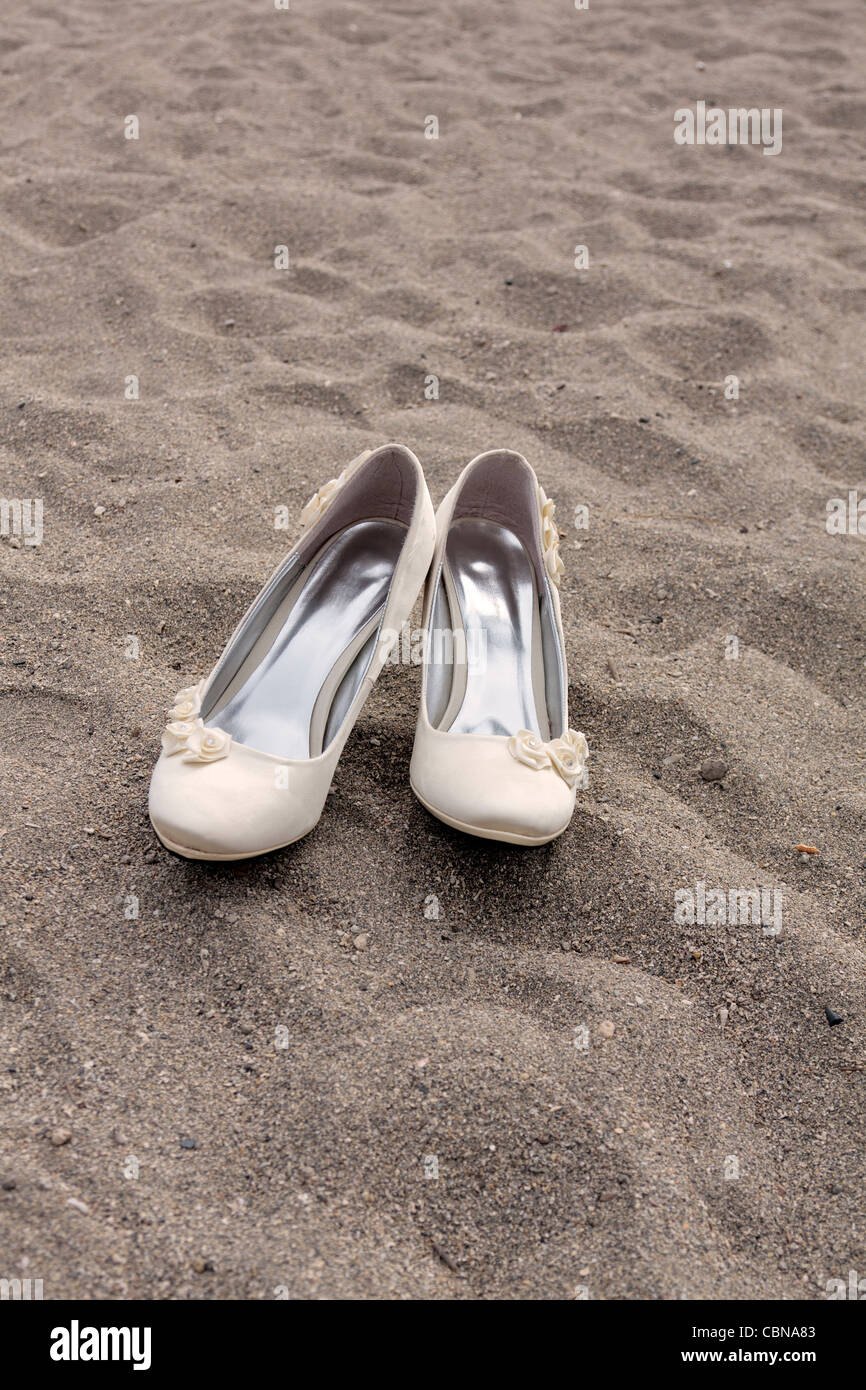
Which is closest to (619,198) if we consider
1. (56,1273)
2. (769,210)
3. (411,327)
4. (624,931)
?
(769,210)

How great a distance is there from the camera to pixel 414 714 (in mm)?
1871

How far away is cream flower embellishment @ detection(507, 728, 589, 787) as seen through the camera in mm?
1526

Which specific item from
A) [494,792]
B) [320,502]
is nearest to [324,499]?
[320,502]

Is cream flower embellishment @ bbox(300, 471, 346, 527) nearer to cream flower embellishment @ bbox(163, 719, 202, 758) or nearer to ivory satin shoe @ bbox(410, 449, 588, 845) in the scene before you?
ivory satin shoe @ bbox(410, 449, 588, 845)

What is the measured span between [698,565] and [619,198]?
1873mm

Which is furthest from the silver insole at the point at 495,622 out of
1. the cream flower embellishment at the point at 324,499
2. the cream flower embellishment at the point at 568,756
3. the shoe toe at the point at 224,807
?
the shoe toe at the point at 224,807

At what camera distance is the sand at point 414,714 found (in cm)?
120

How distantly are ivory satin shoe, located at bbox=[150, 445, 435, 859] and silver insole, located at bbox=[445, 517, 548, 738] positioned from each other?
0.49ft

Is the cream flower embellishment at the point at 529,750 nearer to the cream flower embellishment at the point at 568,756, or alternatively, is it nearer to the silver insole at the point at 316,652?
the cream flower embellishment at the point at 568,756

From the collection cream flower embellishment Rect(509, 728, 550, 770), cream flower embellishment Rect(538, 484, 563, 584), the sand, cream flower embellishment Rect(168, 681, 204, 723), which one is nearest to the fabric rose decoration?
cream flower embellishment Rect(168, 681, 204, 723)

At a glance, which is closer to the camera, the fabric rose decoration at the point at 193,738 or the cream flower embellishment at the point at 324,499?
the fabric rose decoration at the point at 193,738

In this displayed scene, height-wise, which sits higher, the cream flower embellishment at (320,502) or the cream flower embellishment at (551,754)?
the cream flower embellishment at (320,502)

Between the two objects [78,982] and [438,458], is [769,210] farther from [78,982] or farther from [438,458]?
[78,982]

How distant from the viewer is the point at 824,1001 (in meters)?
1.44
